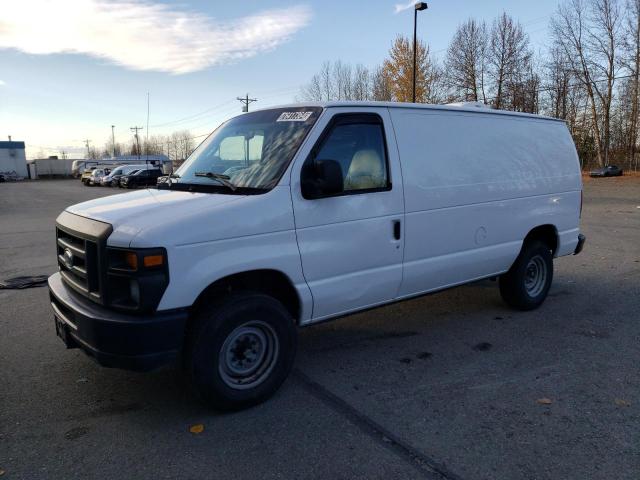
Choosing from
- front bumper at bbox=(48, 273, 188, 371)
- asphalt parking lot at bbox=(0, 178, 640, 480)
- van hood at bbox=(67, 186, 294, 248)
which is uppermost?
van hood at bbox=(67, 186, 294, 248)

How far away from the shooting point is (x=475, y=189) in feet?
16.0

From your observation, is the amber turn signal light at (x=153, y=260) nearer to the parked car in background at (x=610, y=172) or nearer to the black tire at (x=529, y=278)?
the black tire at (x=529, y=278)

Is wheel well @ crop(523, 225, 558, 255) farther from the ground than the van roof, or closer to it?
closer to it

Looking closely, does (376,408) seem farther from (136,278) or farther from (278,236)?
(136,278)

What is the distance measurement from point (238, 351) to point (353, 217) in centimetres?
136

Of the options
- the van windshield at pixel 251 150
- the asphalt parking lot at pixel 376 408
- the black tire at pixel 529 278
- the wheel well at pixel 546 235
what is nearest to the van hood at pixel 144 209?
the van windshield at pixel 251 150

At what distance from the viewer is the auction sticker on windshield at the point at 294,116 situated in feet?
12.9

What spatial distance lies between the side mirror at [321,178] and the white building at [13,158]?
92.2 metres

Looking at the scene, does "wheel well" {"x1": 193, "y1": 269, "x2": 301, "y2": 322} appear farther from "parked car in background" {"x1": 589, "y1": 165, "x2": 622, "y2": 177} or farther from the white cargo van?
"parked car in background" {"x1": 589, "y1": 165, "x2": 622, "y2": 177}

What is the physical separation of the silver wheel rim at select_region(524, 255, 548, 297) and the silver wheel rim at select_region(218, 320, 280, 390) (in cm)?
358

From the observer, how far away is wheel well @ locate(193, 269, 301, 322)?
3461 mm

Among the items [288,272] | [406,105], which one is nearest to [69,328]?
[288,272]

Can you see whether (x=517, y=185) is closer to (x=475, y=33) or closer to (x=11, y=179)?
(x=475, y=33)

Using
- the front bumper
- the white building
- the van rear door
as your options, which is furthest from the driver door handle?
the white building
